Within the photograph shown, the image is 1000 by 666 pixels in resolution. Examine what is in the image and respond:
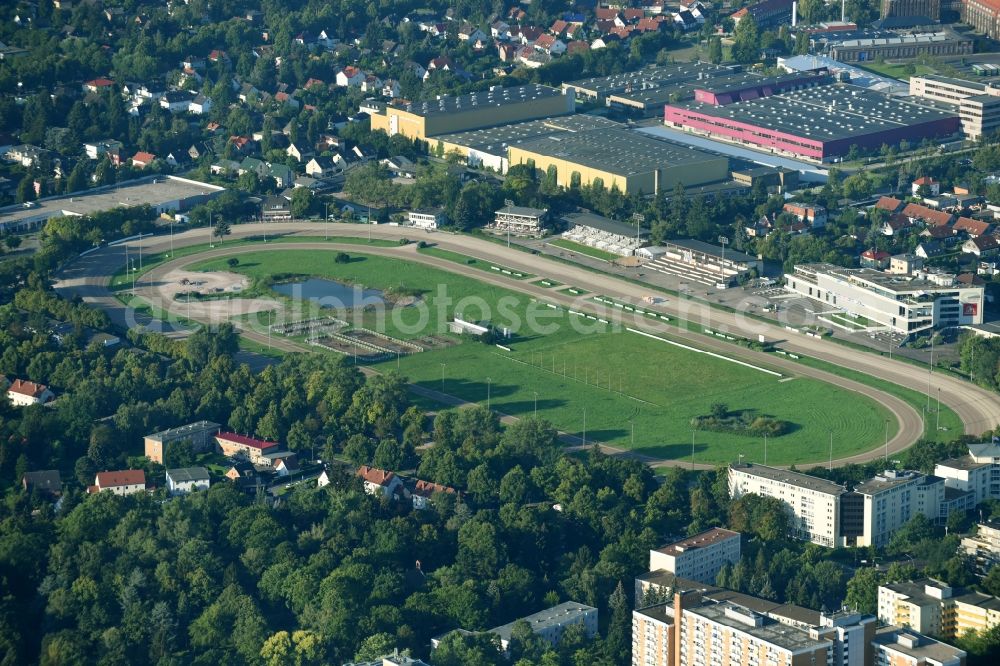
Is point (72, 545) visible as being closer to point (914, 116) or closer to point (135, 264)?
point (135, 264)

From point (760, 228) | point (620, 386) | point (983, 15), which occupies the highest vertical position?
point (983, 15)

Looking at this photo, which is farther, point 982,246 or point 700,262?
point 982,246

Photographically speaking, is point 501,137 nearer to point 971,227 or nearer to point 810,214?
point 810,214

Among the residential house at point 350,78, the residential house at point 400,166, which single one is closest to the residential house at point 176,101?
the residential house at point 350,78

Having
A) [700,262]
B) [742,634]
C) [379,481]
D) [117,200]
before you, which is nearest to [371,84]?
[117,200]

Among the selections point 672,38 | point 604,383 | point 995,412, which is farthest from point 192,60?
point 995,412

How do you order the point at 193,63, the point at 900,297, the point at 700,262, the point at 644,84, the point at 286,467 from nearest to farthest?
the point at 286,467 < the point at 900,297 < the point at 700,262 < the point at 644,84 < the point at 193,63
